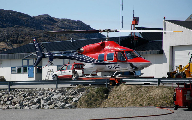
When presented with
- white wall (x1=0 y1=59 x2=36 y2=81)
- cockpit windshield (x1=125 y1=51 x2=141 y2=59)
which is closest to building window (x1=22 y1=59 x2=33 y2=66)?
white wall (x1=0 y1=59 x2=36 y2=81)

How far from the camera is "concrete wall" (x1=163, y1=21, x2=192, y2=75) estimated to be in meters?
35.0

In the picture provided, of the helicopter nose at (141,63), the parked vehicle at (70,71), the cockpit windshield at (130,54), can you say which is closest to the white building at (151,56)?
the parked vehicle at (70,71)

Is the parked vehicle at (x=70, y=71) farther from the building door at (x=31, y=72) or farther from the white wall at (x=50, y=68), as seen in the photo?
the building door at (x=31, y=72)

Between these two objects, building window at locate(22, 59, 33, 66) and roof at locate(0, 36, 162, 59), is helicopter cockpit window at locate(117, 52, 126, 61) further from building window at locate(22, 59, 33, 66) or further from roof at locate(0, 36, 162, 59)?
building window at locate(22, 59, 33, 66)

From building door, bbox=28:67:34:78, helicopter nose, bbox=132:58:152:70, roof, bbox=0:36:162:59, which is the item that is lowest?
building door, bbox=28:67:34:78

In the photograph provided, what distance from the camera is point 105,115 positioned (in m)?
13.6

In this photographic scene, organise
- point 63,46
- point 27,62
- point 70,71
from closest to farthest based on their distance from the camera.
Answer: point 70,71, point 27,62, point 63,46

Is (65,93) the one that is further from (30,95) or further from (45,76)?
(45,76)

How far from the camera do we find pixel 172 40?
36625mm

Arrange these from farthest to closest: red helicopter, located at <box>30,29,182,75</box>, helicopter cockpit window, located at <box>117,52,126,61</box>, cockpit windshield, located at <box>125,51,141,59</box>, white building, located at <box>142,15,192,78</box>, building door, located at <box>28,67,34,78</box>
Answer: building door, located at <box>28,67,34,78</box>
white building, located at <box>142,15,192,78</box>
helicopter cockpit window, located at <box>117,52,126,61</box>
cockpit windshield, located at <box>125,51,141,59</box>
red helicopter, located at <box>30,29,182,75</box>

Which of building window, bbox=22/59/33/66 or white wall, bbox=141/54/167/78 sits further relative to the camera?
building window, bbox=22/59/33/66

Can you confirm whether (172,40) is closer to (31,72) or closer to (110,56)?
(110,56)

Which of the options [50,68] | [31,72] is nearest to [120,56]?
[50,68]

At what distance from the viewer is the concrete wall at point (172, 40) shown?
35.0m
